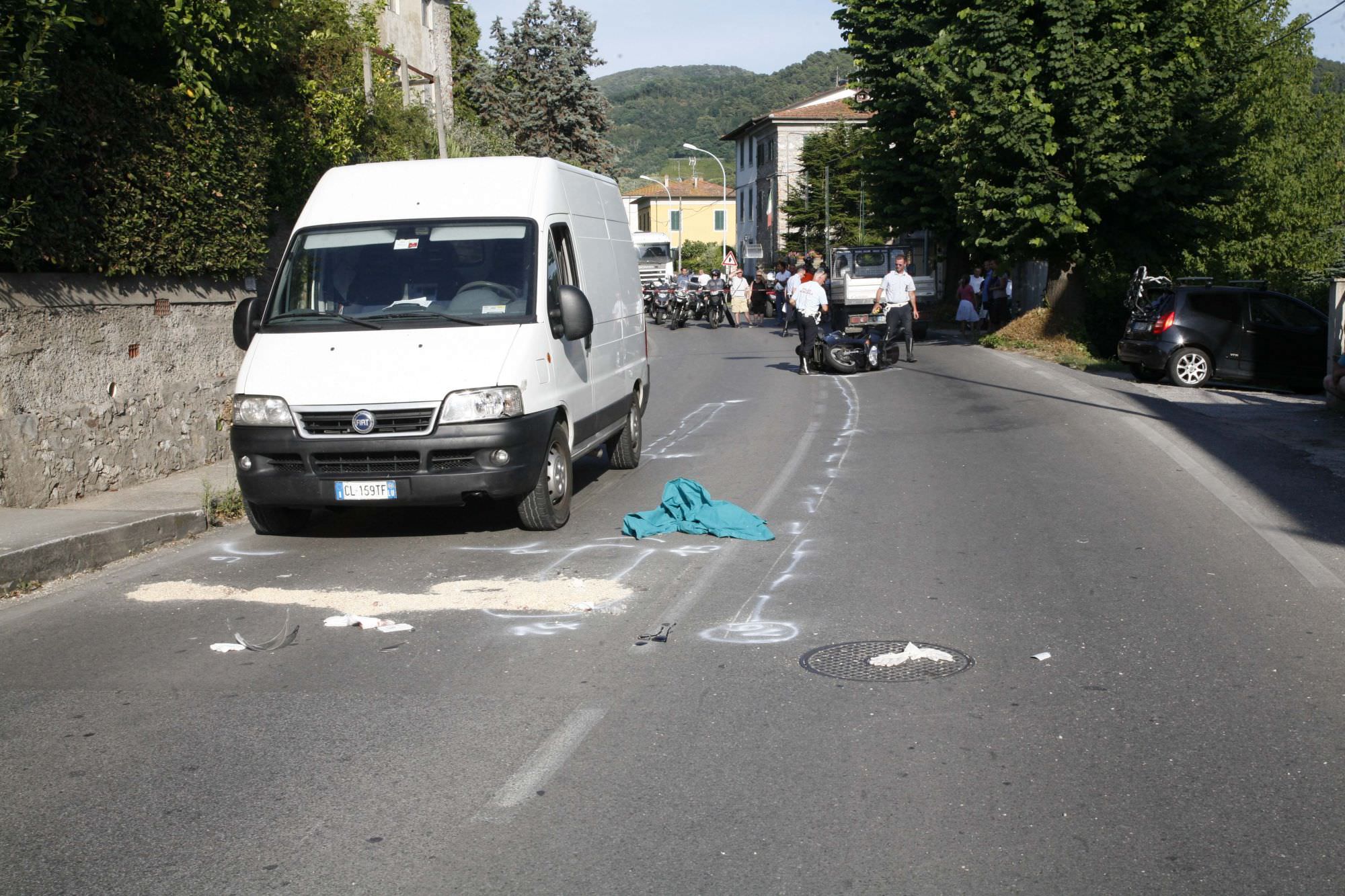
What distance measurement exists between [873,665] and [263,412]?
460 centimetres

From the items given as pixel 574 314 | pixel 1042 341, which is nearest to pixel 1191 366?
pixel 1042 341

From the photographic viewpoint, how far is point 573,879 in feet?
12.2

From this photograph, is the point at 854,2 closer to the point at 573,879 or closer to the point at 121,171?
the point at 121,171

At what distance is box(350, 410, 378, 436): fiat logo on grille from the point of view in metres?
8.26

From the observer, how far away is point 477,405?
830 cm

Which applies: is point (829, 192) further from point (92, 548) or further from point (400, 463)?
point (92, 548)

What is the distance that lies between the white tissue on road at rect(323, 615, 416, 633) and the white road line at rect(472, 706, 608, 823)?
168cm

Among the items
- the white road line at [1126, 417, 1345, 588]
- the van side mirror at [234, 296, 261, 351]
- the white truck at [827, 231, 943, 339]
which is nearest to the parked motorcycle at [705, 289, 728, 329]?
the white truck at [827, 231, 943, 339]

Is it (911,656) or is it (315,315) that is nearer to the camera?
(911,656)

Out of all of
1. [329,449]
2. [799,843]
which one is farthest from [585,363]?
[799,843]

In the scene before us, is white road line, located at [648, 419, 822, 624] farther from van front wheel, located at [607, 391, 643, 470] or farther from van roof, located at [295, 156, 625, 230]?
van roof, located at [295, 156, 625, 230]

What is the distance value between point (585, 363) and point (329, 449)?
2356mm

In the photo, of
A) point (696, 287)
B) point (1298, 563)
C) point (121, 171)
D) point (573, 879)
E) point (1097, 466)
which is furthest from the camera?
point (696, 287)

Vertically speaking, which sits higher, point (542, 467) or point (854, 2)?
point (854, 2)
